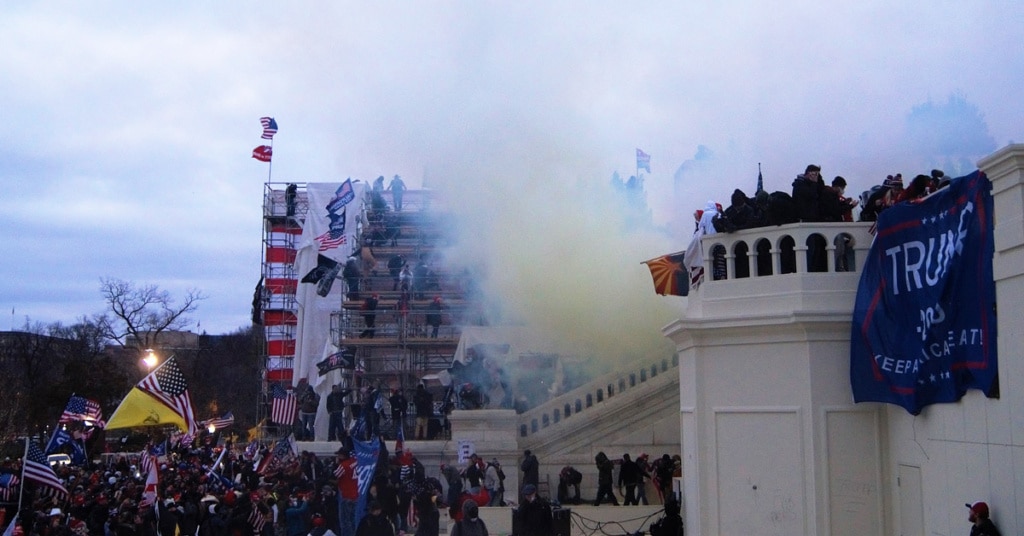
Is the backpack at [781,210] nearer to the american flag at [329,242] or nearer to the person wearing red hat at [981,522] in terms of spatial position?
the person wearing red hat at [981,522]

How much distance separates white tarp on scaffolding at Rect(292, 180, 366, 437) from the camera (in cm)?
3409

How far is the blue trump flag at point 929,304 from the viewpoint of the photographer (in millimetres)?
8867

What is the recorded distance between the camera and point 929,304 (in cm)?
968

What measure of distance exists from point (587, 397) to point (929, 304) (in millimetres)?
11740

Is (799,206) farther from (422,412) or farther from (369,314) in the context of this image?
(369,314)

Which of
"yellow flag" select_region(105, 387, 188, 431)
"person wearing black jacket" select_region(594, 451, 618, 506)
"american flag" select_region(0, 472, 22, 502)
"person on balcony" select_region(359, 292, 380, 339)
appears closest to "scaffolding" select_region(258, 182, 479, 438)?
"person on balcony" select_region(359, 292, 380, 339)

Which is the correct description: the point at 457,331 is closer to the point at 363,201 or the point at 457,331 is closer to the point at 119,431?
the point at 363,201

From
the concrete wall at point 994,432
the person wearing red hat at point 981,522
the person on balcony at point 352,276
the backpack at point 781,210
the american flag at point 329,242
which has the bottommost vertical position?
the person wearing red hat at point 981,522

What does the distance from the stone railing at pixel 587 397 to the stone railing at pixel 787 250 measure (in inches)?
308

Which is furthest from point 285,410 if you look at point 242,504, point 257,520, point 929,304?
point 929,304

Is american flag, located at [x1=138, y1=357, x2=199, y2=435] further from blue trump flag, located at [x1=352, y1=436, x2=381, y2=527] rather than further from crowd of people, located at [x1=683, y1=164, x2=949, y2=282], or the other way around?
crowd of people, located at [x1=683, y1=164, x2=949, y2=282]

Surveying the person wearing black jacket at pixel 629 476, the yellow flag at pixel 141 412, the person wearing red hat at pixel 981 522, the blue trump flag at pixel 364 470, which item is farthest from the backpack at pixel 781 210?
the yellow flag at pixel 141 412

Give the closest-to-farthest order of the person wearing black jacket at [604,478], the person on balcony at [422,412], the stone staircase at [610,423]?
the person wearing black jacket at [604,478], the stone staircase at [610,423], the person on balcony at [422,412]

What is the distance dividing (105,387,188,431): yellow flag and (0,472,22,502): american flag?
1816mm
